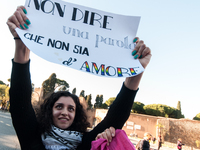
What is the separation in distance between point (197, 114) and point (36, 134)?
172 feet

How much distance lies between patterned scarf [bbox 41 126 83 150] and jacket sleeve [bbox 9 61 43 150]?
0.21 ft

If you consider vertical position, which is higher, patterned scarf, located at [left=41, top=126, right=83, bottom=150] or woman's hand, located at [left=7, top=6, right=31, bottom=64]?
woman's hand, located at [left=7, top=6, right=31, bottom=64]

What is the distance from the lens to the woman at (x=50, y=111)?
126 centimetres

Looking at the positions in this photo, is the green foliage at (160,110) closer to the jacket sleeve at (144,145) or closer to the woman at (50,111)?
the jacket sleeve at (144,145)

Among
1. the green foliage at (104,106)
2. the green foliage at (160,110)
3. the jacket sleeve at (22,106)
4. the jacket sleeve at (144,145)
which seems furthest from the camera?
the green foliage at (104,106)

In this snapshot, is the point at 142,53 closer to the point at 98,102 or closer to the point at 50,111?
the point at 50,111

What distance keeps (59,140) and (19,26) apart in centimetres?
98

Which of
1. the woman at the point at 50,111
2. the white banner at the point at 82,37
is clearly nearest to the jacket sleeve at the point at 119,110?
the woman at the point at 50,111

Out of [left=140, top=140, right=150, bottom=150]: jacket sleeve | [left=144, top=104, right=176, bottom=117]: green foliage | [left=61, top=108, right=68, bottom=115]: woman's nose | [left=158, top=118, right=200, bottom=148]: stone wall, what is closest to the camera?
[left=61, top=108, right=68, bottom=115]: woman's nose

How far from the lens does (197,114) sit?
1770 inches

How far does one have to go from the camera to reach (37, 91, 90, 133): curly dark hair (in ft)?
4.83

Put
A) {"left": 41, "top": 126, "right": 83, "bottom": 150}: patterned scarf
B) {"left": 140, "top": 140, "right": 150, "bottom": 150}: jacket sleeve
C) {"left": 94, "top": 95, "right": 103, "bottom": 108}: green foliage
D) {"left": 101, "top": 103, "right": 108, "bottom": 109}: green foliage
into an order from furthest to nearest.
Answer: {"left": 94, "top": 95, "right": 103, "bottom": 108}: green foliage → {"left": 101, "top": 103, "right": 108, "bottom": 109}: green foliage → {"left": 140, "top": 140, "right": 150, "bottom": 150}: jacket sleeve → {"left": 41, "top": 126, "right": 83, "bottom": 150}: patterned scarf

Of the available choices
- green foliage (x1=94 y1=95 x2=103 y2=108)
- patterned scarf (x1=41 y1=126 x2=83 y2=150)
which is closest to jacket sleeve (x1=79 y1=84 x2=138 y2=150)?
patterned scarf (x1=41 y1=126 x2=83 y2=150)

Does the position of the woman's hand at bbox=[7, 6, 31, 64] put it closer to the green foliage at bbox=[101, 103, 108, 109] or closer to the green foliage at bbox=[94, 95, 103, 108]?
the green foliage at bbox=[101, 103, 108, 109]
